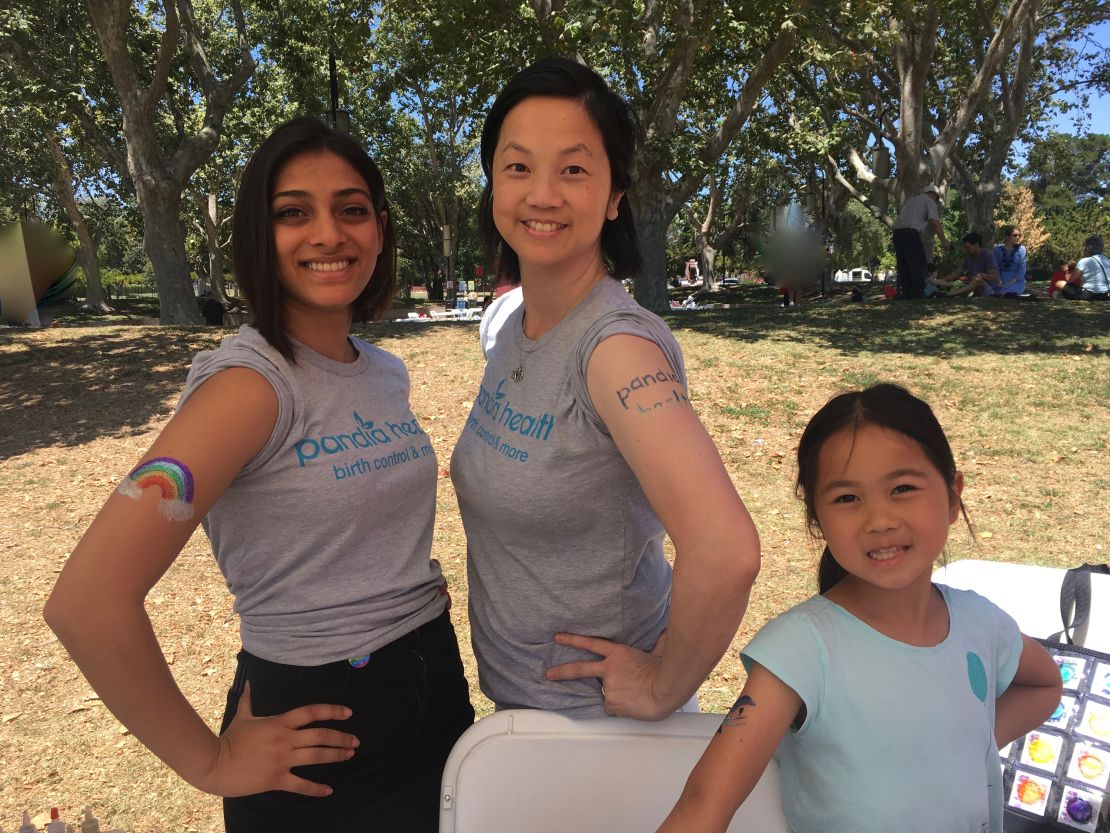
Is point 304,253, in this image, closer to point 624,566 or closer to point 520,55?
point 624,566

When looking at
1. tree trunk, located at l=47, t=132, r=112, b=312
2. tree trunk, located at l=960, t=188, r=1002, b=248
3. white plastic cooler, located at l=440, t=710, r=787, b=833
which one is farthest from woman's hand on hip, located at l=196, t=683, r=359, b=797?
tree trunk, located at l=47, t=132, r=112, b=312

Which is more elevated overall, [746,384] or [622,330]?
[622,330]

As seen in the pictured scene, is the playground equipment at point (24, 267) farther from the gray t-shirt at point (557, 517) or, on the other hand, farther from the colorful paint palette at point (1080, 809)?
the colorful paint palette at point (1080, 809)

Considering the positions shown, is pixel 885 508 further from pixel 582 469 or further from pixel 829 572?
pixel 582 469

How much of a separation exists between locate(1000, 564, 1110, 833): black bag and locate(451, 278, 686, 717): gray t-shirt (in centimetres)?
121

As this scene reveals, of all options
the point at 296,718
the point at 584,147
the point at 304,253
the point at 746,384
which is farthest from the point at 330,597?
the point at 746,384

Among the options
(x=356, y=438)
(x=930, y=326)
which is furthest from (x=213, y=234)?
(x=356, y=438)

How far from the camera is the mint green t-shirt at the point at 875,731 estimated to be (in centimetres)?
133

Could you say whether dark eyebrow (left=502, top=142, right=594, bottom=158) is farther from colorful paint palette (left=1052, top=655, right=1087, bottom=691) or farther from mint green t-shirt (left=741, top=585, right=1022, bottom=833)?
colorful paint palette (left=1052, top=655, right=1087, bottom=691)

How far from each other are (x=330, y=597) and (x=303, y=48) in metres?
14.5

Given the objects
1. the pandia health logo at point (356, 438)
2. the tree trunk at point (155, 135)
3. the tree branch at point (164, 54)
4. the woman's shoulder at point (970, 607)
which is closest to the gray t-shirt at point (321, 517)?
the pandia health logo at point (356, 438)

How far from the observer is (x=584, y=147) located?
58.3 inches

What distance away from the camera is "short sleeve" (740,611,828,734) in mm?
1320

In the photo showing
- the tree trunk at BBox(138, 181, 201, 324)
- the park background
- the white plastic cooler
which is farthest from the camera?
the tree trunk at BBox(138, 181, 201, 324)
